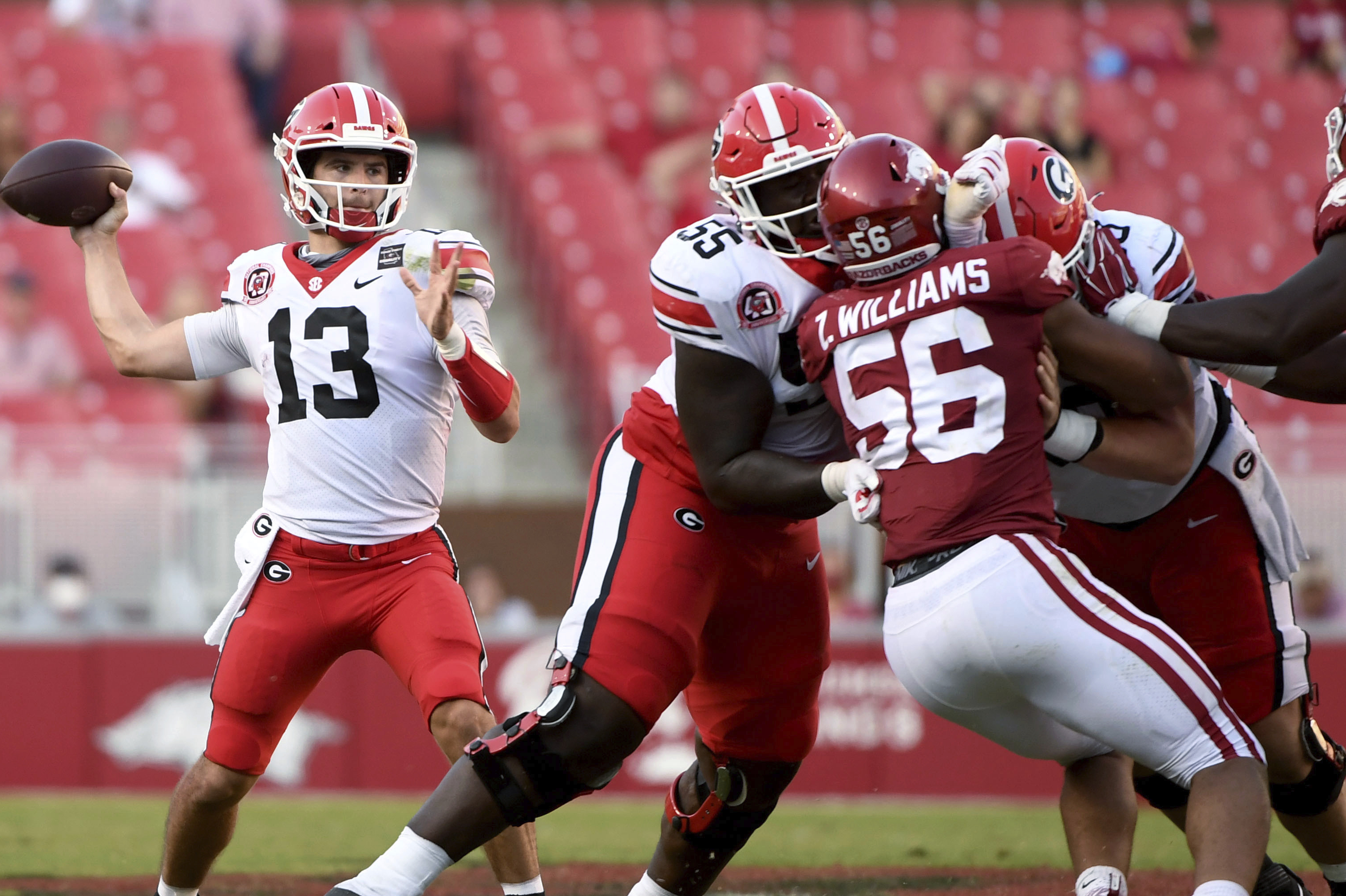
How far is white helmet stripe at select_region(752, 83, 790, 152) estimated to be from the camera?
393 cm

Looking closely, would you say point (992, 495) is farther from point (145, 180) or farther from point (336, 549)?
point (145, 180)

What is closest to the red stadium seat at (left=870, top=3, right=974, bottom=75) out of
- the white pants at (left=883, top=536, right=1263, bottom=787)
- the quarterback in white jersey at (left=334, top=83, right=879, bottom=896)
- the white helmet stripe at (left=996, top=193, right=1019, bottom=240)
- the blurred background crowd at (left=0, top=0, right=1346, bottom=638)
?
the blurred background crowd at (left=0, top=0, right=1346, bottom=638)

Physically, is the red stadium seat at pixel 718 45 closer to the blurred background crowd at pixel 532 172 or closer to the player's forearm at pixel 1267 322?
the blurred background crowd at pixel 532 172

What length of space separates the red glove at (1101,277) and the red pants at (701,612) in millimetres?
897

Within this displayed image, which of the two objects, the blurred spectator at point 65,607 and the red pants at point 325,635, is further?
the blurred spectator at point 65,607

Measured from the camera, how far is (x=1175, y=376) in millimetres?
3699

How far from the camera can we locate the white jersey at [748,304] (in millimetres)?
3844

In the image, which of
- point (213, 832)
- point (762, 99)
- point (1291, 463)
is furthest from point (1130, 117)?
point (213, 832)

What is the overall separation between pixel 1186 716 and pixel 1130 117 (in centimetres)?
1094

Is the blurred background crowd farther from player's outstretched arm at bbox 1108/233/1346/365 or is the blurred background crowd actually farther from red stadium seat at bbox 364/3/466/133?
player's outstretched arm at bbox 1108/233/1346/365

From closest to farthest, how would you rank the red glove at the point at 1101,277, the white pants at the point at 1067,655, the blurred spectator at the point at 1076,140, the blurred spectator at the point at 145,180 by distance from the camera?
the white pants at the point at 1067,655 → the red glove at the point at 1101,277 → the blurred spectator at the point at 145,180 → the blurred spectator at the point at 1076,140

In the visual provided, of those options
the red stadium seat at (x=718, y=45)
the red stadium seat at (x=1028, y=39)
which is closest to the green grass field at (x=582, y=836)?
the red stadium seat at (x=718, y=45)

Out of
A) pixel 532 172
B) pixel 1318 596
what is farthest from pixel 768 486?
pixel 532 172

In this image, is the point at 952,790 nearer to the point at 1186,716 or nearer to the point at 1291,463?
the point at 1291,463
